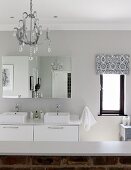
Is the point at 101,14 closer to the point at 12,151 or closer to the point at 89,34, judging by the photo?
the point at 89,34

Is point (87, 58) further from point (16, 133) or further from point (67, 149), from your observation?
point (67, 149)

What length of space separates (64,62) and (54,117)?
3.32ft

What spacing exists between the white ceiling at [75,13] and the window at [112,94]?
908 millimetres

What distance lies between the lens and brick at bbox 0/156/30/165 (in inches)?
50.3

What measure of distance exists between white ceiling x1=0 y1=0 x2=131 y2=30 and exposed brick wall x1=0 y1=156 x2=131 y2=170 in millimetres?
2290

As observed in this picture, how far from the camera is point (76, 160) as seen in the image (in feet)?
→ 4.20

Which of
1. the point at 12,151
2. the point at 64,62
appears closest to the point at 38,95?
the point at 64,62

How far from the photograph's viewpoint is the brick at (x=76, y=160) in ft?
4.18

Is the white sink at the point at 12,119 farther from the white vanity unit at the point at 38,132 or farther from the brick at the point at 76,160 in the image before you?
the brick at the point at 76,160

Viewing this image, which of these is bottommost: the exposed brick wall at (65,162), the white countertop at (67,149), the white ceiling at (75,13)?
the exposed brick wall at (65,162)

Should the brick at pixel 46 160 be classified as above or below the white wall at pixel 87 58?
below

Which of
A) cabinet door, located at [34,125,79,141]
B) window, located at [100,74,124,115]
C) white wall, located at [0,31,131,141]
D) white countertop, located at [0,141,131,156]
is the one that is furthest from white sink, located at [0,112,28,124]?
white countertop, located at [0,141,131,156]

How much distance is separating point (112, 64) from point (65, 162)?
3208 mm

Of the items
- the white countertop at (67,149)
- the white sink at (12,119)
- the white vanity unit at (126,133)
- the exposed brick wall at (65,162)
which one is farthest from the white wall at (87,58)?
the exposed brick wall at (65,162)
